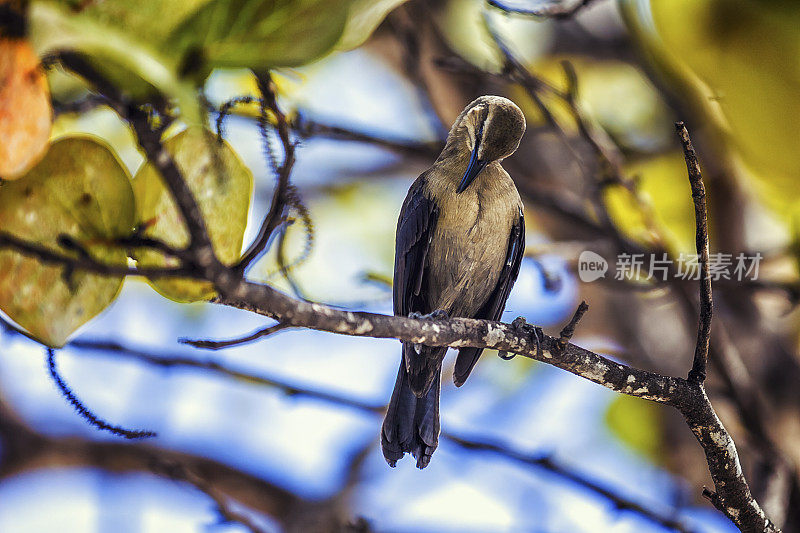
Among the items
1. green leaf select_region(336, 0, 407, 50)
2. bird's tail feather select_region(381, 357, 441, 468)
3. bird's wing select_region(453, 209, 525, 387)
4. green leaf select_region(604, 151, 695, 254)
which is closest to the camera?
green leaf select_region(336, 0, 407, 50)

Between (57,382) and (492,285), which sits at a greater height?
(57,382)

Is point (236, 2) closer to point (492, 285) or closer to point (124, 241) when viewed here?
point (124, 241)

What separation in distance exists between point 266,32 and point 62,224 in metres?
0.18

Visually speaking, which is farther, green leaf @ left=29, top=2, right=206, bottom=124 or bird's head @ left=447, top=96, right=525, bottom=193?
bird's head @ left=447, top=96, right=525, bottom=193

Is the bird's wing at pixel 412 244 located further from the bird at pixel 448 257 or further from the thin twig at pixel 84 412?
the thin twig at pixel 84 412

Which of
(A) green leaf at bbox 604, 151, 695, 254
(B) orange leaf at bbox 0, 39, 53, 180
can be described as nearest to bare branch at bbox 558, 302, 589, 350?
(B) orange leaf at bbox 0, 39, 53, 180

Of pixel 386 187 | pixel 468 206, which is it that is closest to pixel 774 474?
pixel 468 206

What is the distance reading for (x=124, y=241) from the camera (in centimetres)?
44

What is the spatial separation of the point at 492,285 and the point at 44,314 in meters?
1.13

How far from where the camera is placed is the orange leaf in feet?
1.32

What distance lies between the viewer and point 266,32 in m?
0.48

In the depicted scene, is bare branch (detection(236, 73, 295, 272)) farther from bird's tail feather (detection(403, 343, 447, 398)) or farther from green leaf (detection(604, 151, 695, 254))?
green leaf (detection(604, 151, 695, 254))

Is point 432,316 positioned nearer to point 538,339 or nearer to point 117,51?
point 538,339

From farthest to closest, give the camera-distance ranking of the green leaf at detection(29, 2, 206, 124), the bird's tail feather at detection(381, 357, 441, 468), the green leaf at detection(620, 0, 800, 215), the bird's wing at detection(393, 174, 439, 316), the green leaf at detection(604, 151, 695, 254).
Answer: the green leaf at detection(604, 151, 695, 254), the bird's wing at detection(393, 174, 439, 316), the bird's tail feather at detection(381, 357, 441, 468), the green leaf at detection(620, 0, 800, 215), the green leaf at detection(29, 2, 206, 124)
